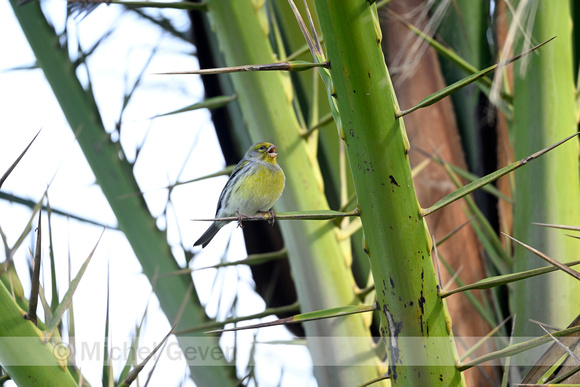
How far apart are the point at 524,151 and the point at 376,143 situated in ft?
3.62

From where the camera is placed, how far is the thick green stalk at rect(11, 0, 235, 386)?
2.40 meters

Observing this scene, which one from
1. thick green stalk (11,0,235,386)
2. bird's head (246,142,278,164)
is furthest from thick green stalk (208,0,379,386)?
bird's head (246,142,278,164)

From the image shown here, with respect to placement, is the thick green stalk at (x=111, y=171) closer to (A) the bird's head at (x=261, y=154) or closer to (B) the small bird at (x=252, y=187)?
(B) the small bird at (x=252, y=187)

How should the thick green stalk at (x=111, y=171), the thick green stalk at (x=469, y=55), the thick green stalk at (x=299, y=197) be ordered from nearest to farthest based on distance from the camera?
Result: the thick green stalk at (x=299, y=197) → the thick green stalk at (x=111, y=171) → the thick green stalk at (x=469, y=55)

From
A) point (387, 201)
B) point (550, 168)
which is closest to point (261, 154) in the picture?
point (550, 168)

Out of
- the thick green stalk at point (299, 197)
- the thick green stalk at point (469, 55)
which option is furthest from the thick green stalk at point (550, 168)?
the thick green stalk at point (469, 55)

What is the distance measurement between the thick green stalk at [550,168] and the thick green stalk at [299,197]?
646 millimetres

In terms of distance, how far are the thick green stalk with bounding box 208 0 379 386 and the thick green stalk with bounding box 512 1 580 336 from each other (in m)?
0.65

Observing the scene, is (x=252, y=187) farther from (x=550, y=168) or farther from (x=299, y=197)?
(x=550, y=168)

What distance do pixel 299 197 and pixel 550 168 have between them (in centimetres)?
91

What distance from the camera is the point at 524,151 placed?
7.09ft

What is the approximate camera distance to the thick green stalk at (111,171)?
240cm

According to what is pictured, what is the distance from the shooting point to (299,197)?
2330 mm

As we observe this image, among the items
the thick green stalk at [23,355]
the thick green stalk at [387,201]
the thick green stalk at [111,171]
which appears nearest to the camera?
the thick green stalk at [387,201]
